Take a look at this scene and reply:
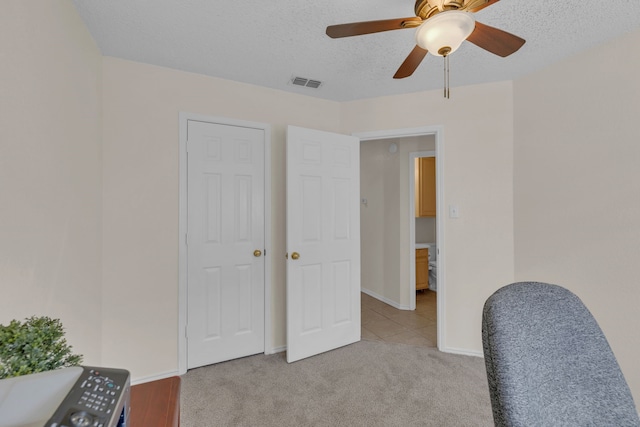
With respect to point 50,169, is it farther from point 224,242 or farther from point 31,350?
point 224,242

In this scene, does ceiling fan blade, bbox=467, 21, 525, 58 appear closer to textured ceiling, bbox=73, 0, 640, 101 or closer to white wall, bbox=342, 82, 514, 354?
textured ceiling, bbox=73, 0, 640, 101

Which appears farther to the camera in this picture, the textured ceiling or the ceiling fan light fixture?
the textured ceiling

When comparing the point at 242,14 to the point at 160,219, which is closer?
the point at 242,14

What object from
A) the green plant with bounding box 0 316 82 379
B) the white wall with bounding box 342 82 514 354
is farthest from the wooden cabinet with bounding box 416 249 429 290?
the green plant with bounding box 0 316 82 379

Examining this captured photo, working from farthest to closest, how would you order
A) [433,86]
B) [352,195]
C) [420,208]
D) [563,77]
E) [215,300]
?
[420,208]
[352,195]
[433,86]
[215,300]
[563,77]

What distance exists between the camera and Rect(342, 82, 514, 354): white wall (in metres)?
2.54

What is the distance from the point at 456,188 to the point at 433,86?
3.15 ft

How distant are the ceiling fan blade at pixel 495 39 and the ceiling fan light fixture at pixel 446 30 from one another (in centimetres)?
11

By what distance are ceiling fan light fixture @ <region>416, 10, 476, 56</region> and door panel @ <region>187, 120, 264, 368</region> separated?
5.46 ft

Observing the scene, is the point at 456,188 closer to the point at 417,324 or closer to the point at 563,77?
the point at 563,77

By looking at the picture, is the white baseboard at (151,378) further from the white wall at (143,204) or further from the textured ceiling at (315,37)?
the textured ceiling at (315,37)

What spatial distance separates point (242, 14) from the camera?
167 centimetres

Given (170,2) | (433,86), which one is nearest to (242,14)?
(170,2)

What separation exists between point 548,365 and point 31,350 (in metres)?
1.25
